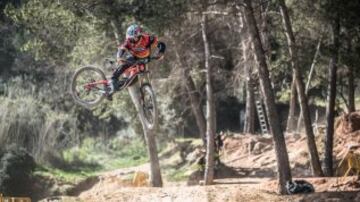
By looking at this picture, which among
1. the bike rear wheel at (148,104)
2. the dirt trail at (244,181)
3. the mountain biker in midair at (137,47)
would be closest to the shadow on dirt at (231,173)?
the dirt trail at (244,181)

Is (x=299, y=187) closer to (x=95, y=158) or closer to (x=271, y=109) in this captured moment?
(x=271, y=109)

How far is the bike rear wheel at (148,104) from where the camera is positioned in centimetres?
1262

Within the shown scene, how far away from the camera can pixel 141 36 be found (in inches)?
472

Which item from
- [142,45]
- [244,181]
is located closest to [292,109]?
[244,181]

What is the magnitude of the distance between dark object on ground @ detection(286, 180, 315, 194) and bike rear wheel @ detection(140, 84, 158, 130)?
4.04m

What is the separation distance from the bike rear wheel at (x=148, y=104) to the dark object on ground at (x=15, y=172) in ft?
37.2

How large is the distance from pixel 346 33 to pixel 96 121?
20635 millimetres

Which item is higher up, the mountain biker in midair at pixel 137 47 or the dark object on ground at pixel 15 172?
the mountain biker in midair at pixel 137 47

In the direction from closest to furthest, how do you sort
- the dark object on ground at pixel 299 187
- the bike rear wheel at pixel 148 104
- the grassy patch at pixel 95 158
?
the bike rear wheel at pixel 148 104, the dark object on ground at pixel 299 187, the grassy patch at pixel 95 158

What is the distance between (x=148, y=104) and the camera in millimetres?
12875

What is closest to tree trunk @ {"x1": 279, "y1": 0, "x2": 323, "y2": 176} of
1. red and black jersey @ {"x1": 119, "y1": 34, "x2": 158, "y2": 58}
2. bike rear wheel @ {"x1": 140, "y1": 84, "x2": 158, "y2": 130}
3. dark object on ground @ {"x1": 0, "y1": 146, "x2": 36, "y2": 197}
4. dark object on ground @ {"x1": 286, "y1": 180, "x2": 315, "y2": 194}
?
dark object on ground @ {"x1": 286, "y1": 180, "x2": 315, "y2": 194}

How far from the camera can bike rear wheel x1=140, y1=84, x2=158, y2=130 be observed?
41.4 feet

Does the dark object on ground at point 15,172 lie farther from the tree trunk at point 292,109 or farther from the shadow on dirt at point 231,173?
the tree trunk at point 292,109

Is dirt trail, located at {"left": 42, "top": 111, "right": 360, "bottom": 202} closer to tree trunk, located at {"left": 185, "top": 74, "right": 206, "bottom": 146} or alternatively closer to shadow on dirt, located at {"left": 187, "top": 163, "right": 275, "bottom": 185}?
shadow on dirt, located at {"left": 187, "top": 163, "right": 275, "bottom": 185}
